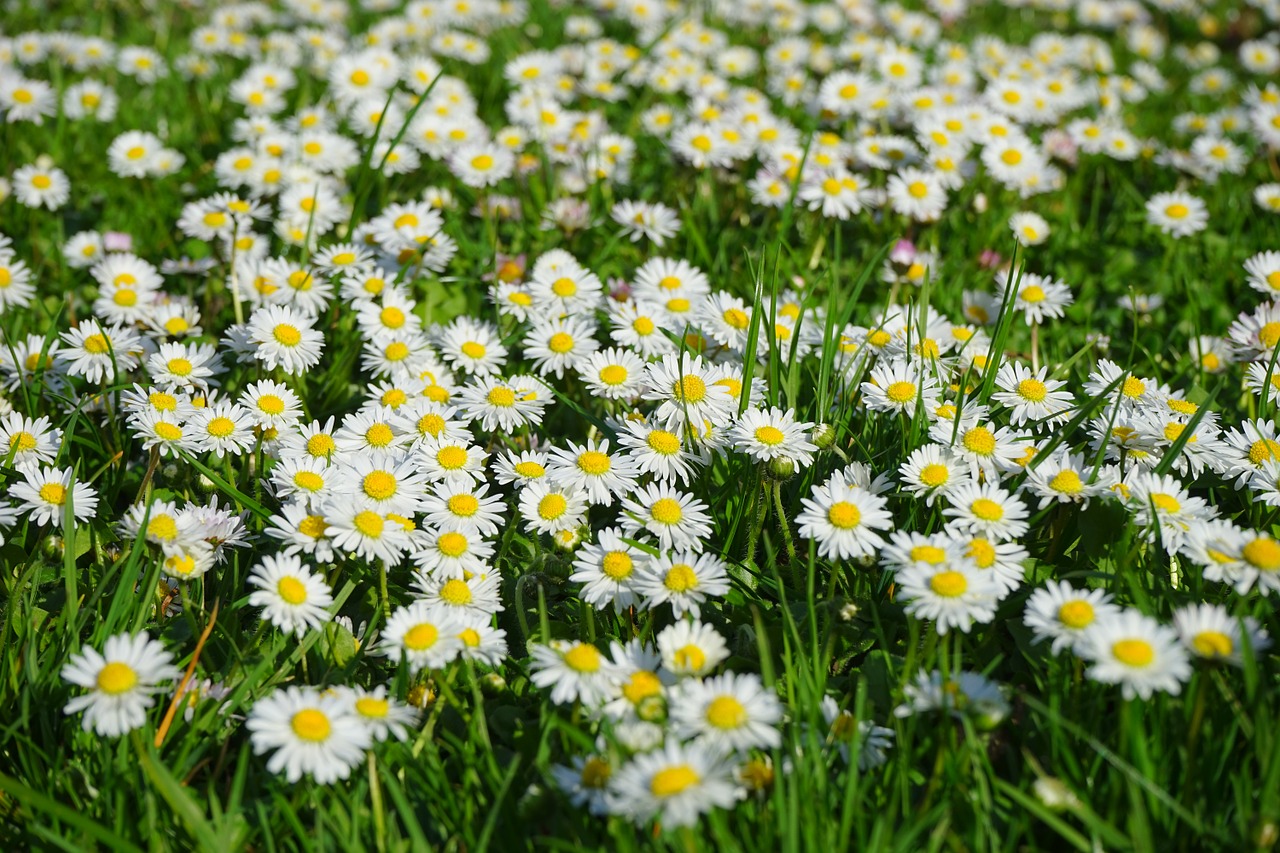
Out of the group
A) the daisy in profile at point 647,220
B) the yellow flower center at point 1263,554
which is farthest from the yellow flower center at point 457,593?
the daisy in profile at point 647,220

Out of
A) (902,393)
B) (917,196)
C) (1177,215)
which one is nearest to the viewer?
(902,393)

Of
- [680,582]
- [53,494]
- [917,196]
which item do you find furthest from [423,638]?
[917,196]

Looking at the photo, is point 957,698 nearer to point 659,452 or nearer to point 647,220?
point 659,452

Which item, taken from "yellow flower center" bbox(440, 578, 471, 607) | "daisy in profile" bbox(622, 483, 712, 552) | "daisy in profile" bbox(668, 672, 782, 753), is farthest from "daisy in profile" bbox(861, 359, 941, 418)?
"yellow flower center" bbox(440, 578, 471, 607)

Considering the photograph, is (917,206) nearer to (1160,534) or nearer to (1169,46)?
(1160,534)

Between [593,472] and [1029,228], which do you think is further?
[1029,228]

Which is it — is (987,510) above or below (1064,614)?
above

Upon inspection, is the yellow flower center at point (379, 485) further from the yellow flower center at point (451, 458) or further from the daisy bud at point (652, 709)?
the daisy bud at point (652, 709)
